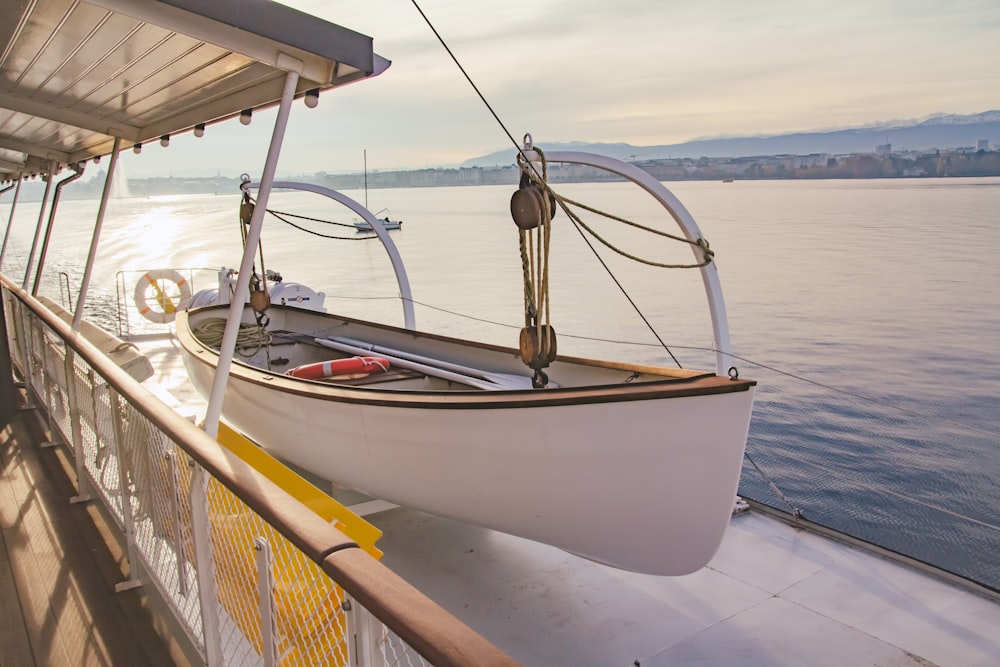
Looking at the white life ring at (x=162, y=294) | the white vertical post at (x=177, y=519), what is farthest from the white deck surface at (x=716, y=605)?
the white life ring at (x=162, y=294)

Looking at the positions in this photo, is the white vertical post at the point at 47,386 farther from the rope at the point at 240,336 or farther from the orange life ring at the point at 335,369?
the rope at the point at 240,336

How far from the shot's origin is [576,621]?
370 cm

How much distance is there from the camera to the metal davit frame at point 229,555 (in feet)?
3.18

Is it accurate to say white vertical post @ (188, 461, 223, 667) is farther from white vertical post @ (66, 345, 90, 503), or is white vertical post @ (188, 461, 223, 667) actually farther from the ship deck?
white vertical post @ (66, 345, 90, 503)

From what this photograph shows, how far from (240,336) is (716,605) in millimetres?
5066

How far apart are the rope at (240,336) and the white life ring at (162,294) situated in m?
4.68

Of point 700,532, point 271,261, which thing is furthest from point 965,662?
point 271,261

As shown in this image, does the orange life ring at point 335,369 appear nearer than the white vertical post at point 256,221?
No

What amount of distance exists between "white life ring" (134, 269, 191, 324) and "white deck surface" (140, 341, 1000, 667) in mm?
8543

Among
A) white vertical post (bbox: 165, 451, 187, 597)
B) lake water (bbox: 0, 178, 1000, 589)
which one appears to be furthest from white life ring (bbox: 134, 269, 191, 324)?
white vertical post (bbox: 165, 451, 187, 597)

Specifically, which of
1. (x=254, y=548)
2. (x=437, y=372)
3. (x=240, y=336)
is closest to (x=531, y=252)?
(x=437, y=372)

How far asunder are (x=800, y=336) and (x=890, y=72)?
4313 centimetres

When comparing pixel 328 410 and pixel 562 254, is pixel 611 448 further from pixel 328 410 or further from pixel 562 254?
pixel 562 254

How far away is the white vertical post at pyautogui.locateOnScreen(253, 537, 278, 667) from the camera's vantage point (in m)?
1.46
